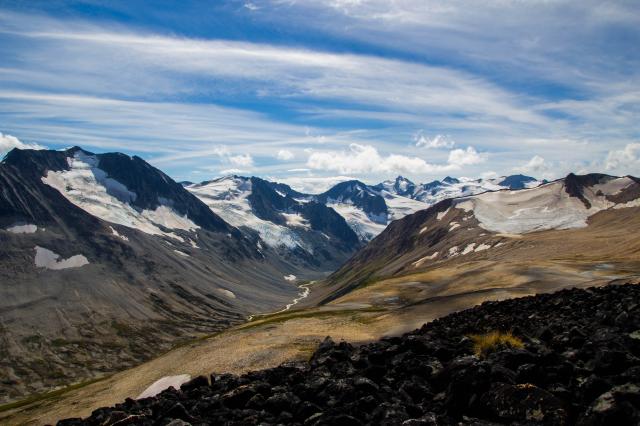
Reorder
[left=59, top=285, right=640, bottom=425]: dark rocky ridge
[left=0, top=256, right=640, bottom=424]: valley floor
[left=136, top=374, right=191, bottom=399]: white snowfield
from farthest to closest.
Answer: [left=0, top=256, right=640, bottom=424]: valley floor
[left=136, top=374, right=191, bottom=399]: white snowfield
[left=59, top=285, right=640, bottom=425]: dark rocky ridge

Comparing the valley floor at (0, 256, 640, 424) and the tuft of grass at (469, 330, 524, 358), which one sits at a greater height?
the tuft of grass at (469, 330, 524, 358)

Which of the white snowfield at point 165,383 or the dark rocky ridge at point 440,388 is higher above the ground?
the dark rocky ridge at point 440,388

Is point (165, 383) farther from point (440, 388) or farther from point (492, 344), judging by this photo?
point (440, 388)

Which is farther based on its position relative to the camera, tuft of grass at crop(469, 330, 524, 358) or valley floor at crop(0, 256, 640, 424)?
valley floor at crop(0, 256, 640, 424)

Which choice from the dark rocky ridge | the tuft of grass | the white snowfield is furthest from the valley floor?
the tuft of grass

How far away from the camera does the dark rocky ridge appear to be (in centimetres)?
1409

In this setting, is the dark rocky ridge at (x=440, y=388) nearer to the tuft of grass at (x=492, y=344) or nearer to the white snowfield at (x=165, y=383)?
the tuft of grass at (x=492, y=344)

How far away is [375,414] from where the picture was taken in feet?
56.6

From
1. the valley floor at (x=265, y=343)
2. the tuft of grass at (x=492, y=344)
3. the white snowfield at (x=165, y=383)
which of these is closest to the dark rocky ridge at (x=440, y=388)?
the tuft of grass at (x=492, y=344)

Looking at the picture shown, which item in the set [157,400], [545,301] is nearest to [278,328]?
[545,301]

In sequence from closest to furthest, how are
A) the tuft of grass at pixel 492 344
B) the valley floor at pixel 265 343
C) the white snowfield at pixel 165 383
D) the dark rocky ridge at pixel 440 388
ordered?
1. the dark rocky ridge at pixel 440 388
2. the tuft of grass at pixel 492 344
3. the white snowfield at pixel 165 383
4. the valley floor at pixel 265 343

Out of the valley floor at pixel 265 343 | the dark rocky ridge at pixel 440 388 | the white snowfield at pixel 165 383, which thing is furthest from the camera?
the valley floor at pixel 265 343

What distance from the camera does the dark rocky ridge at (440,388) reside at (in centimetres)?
1409

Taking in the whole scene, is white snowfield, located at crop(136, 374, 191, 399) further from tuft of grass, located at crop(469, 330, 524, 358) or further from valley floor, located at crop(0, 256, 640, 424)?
tuft of grass, located at crop(469, 330, 524, 358)
